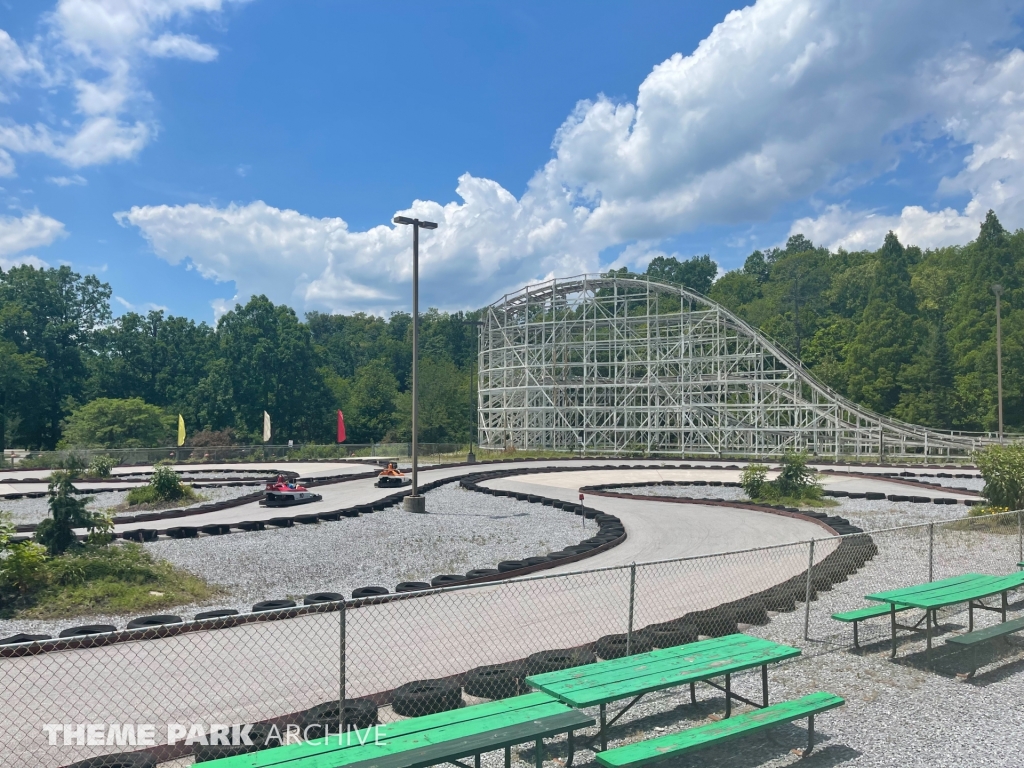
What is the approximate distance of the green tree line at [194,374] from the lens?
68.4 m

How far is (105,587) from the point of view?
34.4 ft

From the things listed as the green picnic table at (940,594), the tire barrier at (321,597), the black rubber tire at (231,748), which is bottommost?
the tire barrier at (321,597)

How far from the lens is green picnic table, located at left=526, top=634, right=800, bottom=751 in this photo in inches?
204

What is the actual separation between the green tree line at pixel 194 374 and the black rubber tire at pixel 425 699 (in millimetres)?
61677

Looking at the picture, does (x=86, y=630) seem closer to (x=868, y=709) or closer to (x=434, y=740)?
(x=434, y=740)

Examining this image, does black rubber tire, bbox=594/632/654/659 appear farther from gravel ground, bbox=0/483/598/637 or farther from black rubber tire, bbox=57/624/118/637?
black rubber tire, bbox=57/624/118/637

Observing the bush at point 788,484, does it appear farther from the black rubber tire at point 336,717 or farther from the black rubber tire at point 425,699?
the black rubber tire at point 336,717

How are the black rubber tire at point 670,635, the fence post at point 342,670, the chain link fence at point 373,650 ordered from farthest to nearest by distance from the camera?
the black rubber tire at point 670,635
the chain link fence at point 373,650
the fence post at point 342,670

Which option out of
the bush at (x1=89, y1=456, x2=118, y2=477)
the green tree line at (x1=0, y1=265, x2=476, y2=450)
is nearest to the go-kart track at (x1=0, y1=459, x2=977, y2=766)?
the bush at (x1=89, y1=456, x2=118, y2=477)

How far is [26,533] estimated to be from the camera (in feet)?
56.6

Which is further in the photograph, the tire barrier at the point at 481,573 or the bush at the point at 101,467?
the bush at the point at 101,467

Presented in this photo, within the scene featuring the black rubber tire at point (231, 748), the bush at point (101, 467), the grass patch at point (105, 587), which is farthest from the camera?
the bush at point (101, 467)

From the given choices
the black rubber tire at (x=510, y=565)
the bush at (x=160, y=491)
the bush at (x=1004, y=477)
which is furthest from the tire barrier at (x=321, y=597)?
the bush at (x=1004, y=477)

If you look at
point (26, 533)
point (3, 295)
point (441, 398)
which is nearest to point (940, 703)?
point (26, 533)
